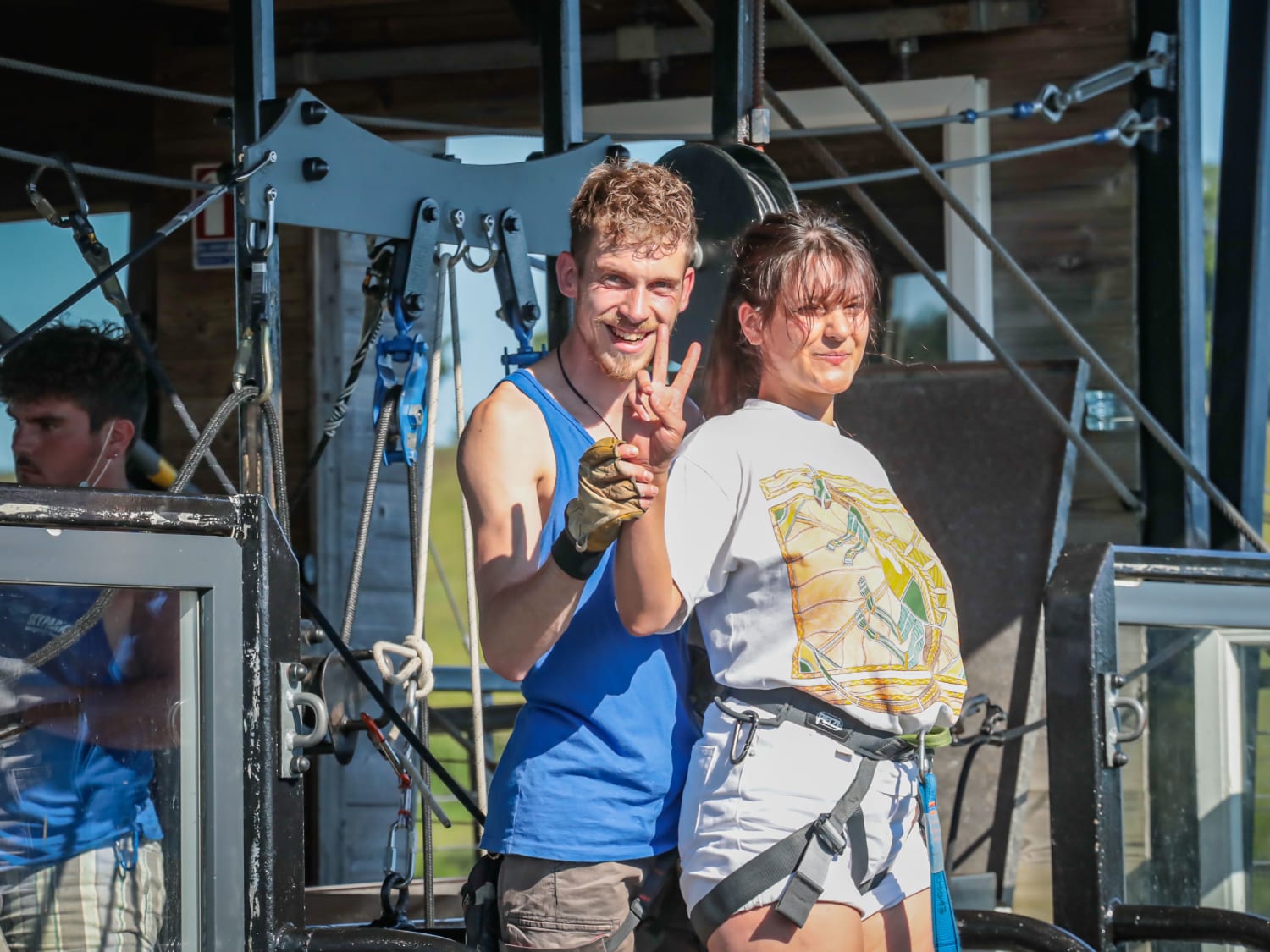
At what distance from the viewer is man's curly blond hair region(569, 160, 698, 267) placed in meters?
1.81

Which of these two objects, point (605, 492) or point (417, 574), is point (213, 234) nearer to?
point (417, 574)

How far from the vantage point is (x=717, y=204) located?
236 centimetres

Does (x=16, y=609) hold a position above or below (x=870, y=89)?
below

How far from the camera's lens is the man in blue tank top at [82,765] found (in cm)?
162

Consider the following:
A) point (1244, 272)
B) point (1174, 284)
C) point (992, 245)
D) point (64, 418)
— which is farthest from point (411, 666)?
point (1174, 284)

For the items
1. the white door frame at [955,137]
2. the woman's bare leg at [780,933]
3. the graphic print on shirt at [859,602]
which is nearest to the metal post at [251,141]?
the graphic print on shirt at [859,602]

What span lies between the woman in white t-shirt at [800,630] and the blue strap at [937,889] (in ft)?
0.04

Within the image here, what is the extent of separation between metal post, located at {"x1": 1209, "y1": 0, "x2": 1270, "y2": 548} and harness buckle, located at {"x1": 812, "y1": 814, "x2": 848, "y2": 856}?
271 cm

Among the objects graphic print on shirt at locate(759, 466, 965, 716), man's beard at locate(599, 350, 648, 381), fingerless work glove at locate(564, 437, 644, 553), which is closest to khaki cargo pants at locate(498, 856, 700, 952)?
graphic print on shirt at locate(759, 466, 965, 716)

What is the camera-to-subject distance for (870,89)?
15.4ft

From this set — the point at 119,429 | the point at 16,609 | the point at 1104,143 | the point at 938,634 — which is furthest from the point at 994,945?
the point at 1104,143

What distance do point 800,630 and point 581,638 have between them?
274 millimetres

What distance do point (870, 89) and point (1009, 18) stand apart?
1.50ft

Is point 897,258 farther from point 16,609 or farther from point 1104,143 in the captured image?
point 16,609
